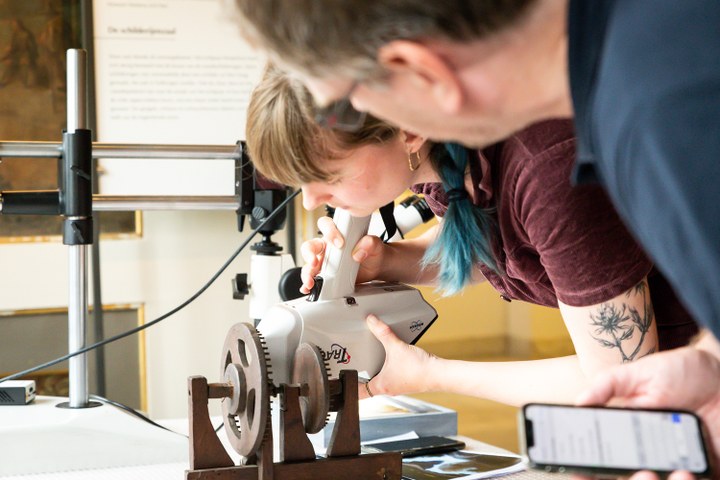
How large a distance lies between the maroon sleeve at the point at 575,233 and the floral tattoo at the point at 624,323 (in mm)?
18

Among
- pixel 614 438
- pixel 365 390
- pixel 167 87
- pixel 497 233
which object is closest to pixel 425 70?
pixel 614 438

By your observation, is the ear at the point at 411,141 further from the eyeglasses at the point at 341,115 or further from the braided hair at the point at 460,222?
the eyeglasses at the point at 341,115

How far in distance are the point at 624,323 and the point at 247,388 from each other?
494mm

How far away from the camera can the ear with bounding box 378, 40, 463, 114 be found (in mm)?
598

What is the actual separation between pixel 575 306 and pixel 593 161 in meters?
0.49

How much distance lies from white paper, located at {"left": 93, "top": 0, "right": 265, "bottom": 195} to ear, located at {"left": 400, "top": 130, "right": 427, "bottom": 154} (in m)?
1.89

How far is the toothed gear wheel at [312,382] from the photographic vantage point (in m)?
1.16

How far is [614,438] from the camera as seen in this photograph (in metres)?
0.78

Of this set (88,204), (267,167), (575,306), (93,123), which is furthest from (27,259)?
(575,306)

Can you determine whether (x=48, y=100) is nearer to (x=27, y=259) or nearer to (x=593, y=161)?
(x=27, y=259)

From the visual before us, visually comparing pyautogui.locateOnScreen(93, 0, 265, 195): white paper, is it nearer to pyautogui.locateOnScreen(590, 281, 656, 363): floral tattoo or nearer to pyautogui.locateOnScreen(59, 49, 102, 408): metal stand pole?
pyautogui.locateOnScreen(59, 49, 102, 408): metal stand pole

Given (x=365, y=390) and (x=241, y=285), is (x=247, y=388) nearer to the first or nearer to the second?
(x=365, y=390)

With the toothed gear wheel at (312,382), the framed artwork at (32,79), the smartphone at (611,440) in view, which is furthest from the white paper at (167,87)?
the smartphone at (611,440)

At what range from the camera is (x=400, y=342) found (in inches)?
49.9
